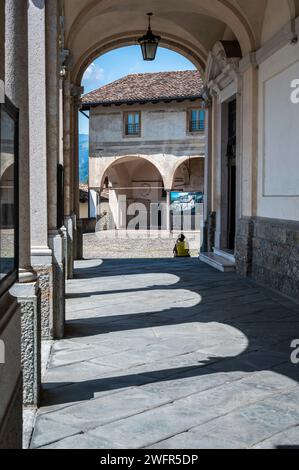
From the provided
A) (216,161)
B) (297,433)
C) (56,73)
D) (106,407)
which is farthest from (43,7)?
(216,161)

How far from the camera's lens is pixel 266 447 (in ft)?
11.6

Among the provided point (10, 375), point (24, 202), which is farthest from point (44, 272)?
point (10, 375)

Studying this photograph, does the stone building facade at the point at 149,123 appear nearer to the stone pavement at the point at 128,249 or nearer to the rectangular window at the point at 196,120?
the rectangular window at the point at 196,120

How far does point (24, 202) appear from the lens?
4098 mm

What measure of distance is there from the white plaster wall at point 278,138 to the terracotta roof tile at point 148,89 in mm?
21214

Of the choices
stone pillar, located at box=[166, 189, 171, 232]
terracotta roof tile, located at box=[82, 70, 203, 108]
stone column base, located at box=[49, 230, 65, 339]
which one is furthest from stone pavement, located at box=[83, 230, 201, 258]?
stone column base, located at box=[49, 230, 65, 339]

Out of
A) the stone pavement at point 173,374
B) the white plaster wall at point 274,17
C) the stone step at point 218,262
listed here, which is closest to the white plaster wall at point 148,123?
the stone step at point 218,262

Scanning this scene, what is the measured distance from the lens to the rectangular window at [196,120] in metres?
32.5

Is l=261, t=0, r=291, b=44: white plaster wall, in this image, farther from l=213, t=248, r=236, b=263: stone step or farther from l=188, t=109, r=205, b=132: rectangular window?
l=188, t=109, r=205, b=132: rectangular window

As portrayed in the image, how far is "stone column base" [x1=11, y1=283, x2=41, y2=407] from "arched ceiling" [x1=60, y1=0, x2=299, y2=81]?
23.0 feet

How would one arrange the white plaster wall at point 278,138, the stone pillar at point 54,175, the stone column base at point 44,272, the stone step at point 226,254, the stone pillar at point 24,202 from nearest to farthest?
the stone pillar at point 24,202
the stone column base at point 44,272
the stone pillar at point 54,175
the white plaster wall at point 278,138
the stone step at point 226,254

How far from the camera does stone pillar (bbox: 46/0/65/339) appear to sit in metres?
6.22

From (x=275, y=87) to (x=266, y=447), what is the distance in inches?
300

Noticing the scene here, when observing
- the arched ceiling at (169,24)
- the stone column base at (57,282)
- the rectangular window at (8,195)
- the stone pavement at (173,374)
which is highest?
the arched ceiling at (169,24)
